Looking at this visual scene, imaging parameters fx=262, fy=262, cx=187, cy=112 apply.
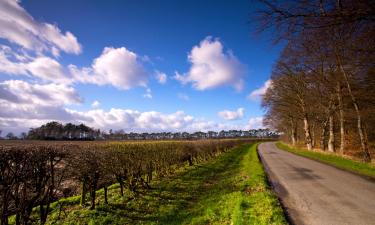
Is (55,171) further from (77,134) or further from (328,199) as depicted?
(77,134)

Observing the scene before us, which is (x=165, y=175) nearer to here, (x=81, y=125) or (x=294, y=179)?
(x=294, y=179)

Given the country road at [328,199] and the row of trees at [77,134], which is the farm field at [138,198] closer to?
the country road at [328,199]

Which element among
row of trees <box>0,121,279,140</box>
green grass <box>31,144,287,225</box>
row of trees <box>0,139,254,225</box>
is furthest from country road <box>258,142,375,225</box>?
row of trees <box>0,121,279,140</box>

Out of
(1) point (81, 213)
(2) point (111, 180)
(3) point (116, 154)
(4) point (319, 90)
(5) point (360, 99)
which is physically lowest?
(1) point (81, 213)

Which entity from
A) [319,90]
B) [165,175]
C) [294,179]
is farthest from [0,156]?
[319,90]

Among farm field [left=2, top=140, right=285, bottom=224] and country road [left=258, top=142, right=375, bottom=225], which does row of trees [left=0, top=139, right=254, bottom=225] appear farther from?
country road [left=258, top=142, right=375, bottom=225]

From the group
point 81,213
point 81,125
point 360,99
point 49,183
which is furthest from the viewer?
point 81,125

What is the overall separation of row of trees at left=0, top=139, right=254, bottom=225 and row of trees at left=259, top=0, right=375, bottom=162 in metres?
6.48

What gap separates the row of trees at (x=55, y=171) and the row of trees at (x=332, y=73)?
6.48 meters

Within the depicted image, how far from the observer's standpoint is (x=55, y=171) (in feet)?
21.0

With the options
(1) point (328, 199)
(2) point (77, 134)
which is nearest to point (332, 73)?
(1) point (328, 199)

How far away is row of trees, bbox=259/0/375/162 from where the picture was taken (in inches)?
268

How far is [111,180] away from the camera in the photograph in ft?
30.5

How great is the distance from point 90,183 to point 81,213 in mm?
955
